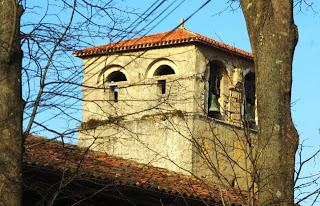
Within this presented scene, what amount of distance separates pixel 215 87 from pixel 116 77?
308cm

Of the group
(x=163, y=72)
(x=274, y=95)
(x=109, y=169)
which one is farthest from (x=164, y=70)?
(x=274, y=95)

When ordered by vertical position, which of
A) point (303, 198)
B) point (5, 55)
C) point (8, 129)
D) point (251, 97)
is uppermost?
point (251, 97)

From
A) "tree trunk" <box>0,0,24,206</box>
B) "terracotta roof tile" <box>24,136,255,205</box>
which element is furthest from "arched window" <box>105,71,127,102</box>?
"tree trunk" <box>0,0,24,206</box>

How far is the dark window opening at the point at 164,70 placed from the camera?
86.5ft

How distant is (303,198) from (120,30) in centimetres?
269

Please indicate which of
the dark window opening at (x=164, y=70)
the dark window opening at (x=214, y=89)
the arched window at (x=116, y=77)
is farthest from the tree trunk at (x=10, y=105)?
the arched window at (x=116, y=77)

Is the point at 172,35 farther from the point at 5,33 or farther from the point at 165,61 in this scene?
the point at 5,33

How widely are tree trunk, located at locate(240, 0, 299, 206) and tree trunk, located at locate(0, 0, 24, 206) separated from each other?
216 centimetres

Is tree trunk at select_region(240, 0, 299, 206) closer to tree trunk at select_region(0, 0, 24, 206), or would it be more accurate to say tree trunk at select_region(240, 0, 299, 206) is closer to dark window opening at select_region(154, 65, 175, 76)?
tree trunk at select_region(0, 0, 24, 206)

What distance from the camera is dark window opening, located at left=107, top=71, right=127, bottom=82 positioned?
1070 inches

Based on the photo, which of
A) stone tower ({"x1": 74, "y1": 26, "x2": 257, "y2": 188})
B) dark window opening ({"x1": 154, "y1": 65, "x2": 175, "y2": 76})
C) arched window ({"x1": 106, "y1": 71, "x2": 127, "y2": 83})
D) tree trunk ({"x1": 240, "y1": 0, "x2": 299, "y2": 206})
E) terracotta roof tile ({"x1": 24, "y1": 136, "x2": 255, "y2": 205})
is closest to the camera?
tree trunk ({"x1": 240, "y1": 0, "x2": 299, "y2": 206})

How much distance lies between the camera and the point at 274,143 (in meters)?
7.62

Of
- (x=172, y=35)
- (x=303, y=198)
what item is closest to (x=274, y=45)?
(x=303, y=198)

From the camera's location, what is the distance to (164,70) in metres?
26.8
